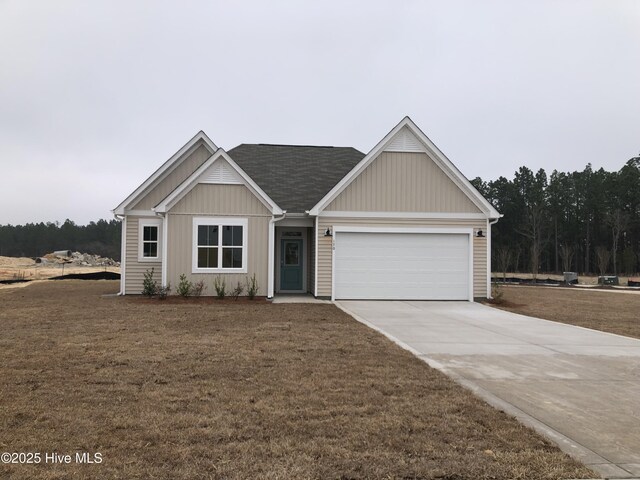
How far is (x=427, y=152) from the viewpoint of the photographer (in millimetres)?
16375

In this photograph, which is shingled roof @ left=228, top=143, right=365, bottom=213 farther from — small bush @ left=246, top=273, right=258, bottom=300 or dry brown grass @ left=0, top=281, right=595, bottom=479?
dry brown grass @ left=0, top=281, right=595, bottom=479

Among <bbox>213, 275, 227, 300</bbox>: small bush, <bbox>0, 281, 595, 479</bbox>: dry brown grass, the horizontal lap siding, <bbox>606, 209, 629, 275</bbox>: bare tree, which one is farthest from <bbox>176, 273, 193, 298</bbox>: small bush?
<bbox>606, 209, 629, 275</bbox>: bare tree

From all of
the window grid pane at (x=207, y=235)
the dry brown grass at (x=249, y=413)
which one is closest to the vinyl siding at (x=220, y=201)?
the window grid pane at (x=207, y=235)

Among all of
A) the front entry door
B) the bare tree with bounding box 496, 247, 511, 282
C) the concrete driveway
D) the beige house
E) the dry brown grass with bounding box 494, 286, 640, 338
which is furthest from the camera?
the bare tree with bounding box 496, 247, 511, 282

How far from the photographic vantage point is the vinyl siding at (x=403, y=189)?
1614 centimetres

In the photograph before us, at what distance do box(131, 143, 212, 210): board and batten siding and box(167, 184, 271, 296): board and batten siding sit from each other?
231 cm

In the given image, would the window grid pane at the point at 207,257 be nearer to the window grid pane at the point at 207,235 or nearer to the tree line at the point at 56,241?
the window grid pane at the point at 207,235

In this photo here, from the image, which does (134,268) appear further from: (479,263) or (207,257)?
(479,263)

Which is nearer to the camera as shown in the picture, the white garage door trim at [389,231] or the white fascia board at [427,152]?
the white fascia board at [427,152]

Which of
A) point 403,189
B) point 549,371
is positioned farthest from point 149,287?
point 549,371

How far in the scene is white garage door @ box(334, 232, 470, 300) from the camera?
16.2 meters

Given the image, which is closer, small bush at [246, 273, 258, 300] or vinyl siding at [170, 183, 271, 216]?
small bush at [246, 273, 258, 300]

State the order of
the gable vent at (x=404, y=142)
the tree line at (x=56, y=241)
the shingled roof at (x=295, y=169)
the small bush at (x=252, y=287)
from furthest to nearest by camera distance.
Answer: the tree line at (x=56, y=241)
the shingled roof at (x=295, y=169)
the gable vent at (x=404, y=142)
the small bush at (x=252, y=287)

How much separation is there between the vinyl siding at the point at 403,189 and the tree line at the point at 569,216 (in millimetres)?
37650
